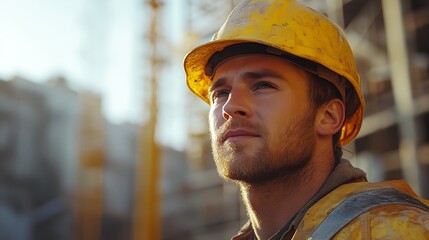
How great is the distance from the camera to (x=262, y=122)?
208cm

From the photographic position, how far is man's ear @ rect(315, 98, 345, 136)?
2248 mm

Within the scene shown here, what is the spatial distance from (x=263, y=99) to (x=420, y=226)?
2.42 feet

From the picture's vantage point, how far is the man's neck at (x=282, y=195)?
214cm

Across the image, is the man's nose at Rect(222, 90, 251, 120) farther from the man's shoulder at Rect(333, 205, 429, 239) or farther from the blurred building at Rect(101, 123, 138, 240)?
the blurred building at Rect(101, 123, 138, 240)

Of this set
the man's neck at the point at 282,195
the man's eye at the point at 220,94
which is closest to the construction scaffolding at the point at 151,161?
the man's eye at the point at 220,94

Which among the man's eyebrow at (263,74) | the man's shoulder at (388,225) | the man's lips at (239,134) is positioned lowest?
the man's shoulder at (388,225)

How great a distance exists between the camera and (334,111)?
2.32 meters

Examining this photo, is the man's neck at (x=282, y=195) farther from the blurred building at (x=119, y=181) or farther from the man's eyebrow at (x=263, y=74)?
the blurred building at (x=119, y=181)

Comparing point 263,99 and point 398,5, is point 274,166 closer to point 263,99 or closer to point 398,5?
point 263,99

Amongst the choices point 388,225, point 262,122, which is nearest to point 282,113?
point 262,122

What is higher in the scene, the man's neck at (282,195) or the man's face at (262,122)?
the man's face at (262,122)

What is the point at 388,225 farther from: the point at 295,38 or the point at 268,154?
the point at 295,38

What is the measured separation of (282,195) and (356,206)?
0.49 meters

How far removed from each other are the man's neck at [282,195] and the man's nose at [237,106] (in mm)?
254
